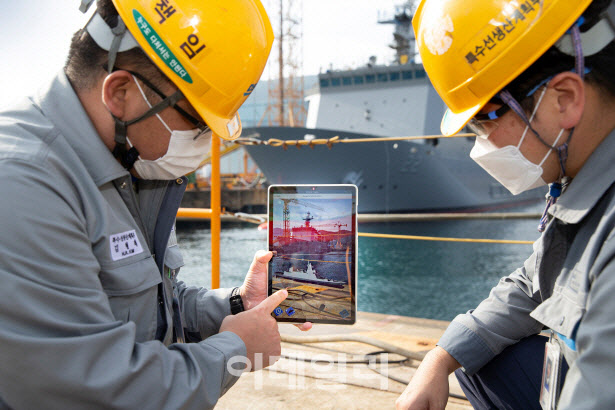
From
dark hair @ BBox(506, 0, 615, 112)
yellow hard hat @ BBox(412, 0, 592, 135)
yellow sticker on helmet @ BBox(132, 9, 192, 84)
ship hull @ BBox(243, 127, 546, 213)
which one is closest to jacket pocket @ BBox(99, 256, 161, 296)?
yellow sticker on helmet @ BBox(132, 9, 192, 84)

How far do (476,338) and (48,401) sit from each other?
90 centimetres

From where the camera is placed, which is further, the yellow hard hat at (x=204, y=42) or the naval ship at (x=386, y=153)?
the naval ship at (x=386, y=153)

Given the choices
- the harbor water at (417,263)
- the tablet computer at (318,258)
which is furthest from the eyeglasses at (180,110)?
the harbor water at (417,263)

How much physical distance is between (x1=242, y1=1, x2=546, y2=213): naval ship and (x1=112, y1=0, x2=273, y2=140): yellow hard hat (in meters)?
13.7

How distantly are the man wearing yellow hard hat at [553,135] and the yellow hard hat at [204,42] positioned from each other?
0.38 meters

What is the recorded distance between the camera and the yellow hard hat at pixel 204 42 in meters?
0.89

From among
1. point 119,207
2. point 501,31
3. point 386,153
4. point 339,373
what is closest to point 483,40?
point 501,31

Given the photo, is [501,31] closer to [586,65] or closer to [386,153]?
[586,65]

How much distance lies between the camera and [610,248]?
659 mm

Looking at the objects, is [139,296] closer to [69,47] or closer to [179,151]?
[179,151]

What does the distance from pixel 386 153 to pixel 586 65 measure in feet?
46.9

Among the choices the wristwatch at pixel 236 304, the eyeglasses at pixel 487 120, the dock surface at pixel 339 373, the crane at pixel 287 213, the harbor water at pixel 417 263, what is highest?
the eyeglasses at pixel 487 120

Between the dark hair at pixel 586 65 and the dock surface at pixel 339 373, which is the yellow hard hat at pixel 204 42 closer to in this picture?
the dark hair at pixel 586 65

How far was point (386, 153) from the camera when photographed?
14.8 metres
